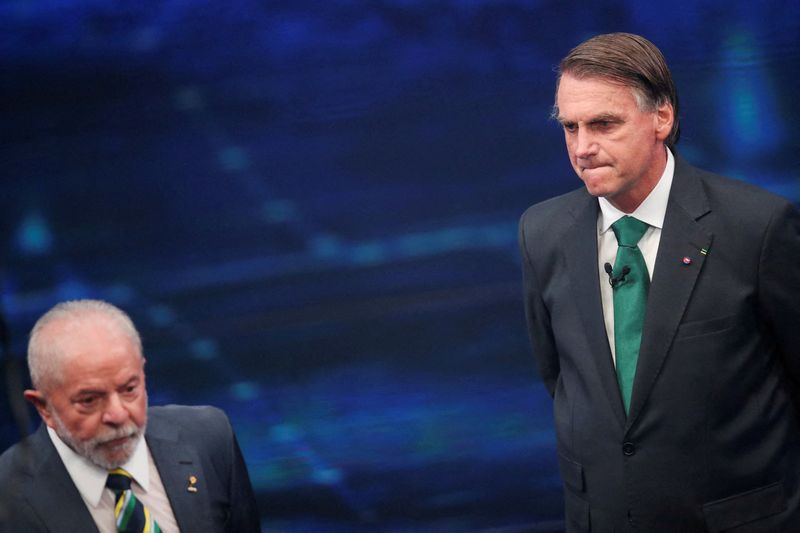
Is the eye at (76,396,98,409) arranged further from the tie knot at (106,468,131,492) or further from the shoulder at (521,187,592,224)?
the shoulder at (521,187,592,224)

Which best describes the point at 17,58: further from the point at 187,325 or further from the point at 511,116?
the point at 511,116

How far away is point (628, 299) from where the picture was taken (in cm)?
267

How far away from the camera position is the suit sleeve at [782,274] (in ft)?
8.46

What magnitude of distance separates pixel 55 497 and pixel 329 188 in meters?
1.63

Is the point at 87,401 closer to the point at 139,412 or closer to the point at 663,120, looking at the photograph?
the point at 139,412

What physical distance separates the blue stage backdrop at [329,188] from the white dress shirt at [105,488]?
1347 millimetres

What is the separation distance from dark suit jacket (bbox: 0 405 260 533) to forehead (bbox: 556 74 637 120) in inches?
39.3

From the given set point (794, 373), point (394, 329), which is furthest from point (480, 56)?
point (794, 373)

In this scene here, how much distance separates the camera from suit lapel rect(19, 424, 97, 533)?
2416 millimetres

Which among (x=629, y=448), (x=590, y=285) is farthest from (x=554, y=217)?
(x=629, y=448)

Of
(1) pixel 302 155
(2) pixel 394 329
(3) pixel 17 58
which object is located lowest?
(2) pixel 394 329

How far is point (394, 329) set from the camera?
3.92 metres

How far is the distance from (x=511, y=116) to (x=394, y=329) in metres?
0.74

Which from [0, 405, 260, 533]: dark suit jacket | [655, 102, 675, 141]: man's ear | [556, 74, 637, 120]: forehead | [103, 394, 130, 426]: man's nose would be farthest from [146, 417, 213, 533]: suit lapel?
[655, 102, 675, 141]: man's ear
